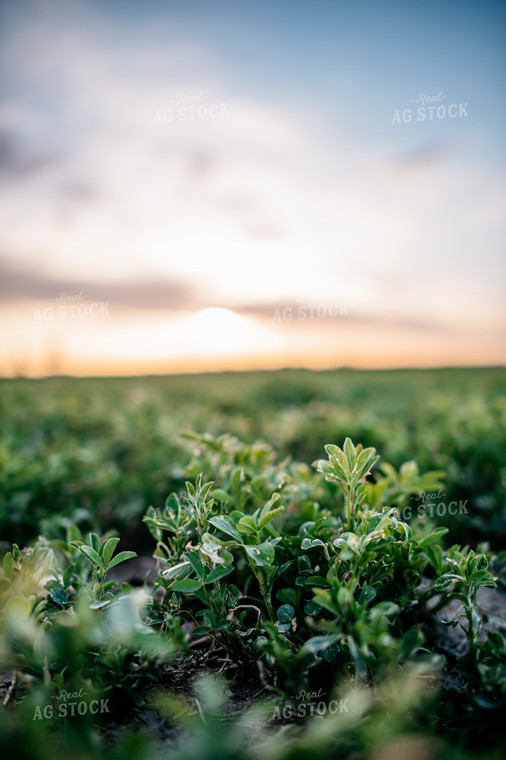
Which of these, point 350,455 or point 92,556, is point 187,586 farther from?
point 350,455

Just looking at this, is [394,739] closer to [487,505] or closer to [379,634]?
[379,634]

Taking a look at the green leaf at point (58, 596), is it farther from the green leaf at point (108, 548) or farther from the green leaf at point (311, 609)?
the green leaf at point (311, 609)

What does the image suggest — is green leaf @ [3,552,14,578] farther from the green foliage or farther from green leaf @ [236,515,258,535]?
green leaf @ [236,515,258,535]

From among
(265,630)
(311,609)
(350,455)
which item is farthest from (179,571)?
(350,455)

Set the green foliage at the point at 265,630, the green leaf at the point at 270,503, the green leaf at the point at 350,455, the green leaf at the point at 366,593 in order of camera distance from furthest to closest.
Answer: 1. the green leaf at the point at 350,455
2. the green leaf at the point at 270,503
3. the green leaf at the point at 366,593
4. the green foliage at the point at 265,630

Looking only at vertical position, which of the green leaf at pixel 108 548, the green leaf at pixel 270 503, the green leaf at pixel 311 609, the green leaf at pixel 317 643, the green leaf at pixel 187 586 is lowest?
the green leaf at pixel 311 609

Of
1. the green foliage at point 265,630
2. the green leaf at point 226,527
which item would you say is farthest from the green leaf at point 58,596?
the green leaf at point 226,527

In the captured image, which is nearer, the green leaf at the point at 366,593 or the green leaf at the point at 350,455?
the green leaf at the point at 366,593

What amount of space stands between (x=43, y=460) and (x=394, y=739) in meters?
3.21

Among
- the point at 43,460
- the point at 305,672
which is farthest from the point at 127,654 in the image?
the point at 43,460

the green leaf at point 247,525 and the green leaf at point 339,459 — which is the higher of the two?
the green leaf at point 339,459

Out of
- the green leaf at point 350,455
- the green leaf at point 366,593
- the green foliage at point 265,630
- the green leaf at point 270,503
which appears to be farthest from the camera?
the green leaf at point 350,455

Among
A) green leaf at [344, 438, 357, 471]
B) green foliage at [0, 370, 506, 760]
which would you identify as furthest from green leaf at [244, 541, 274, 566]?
green leaf at [344, 438, 357, 471]

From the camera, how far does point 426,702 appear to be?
4.12 feet
